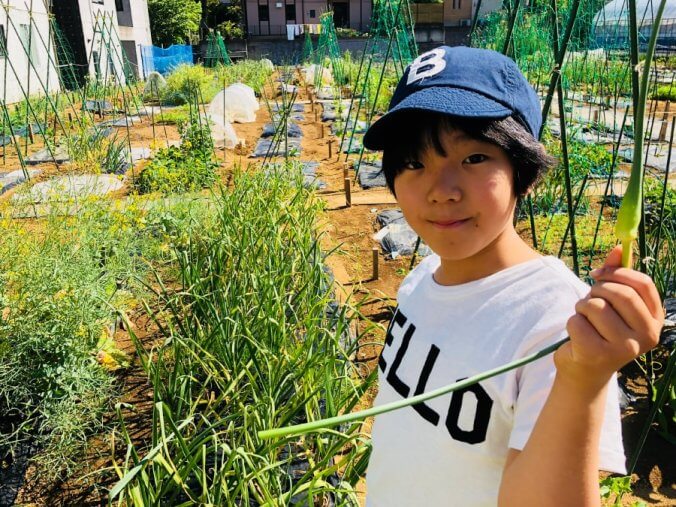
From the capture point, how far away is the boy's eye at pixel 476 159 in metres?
0.77

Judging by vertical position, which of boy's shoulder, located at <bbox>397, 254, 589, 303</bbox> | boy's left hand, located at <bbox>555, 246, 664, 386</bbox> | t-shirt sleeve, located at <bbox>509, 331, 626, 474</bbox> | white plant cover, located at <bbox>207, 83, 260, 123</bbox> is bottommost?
white plant cover, located at <bbox>207, 83, 260, 123</bbox>

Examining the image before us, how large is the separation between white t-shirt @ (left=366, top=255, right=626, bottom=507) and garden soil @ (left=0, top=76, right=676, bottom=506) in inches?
27.4

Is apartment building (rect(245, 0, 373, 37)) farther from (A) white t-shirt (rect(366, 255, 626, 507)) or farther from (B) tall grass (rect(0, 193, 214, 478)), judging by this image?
(A) white t-shirt (rect(366, 255, 626, 507))

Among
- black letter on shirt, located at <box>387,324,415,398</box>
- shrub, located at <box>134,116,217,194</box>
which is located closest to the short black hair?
black letter on shirt, located at <box>387,324,415,398</box>

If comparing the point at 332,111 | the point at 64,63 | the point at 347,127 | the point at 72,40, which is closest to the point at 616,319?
the point at 347,127

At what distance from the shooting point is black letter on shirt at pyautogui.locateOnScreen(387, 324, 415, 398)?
885 millimetres

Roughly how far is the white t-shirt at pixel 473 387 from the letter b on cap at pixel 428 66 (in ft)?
1.03

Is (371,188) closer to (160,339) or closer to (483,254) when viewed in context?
(160,339)

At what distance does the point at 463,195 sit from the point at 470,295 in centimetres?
16

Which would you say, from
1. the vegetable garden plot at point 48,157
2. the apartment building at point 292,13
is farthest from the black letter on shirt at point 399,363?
the apartment building at point 292,13

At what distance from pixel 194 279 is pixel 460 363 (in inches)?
63.5

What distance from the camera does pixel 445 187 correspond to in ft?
2.48

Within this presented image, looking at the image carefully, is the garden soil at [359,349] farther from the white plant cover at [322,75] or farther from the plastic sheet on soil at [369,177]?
the white plant cover at [322,75]

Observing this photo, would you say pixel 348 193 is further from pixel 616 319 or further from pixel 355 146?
pixel 616 319
